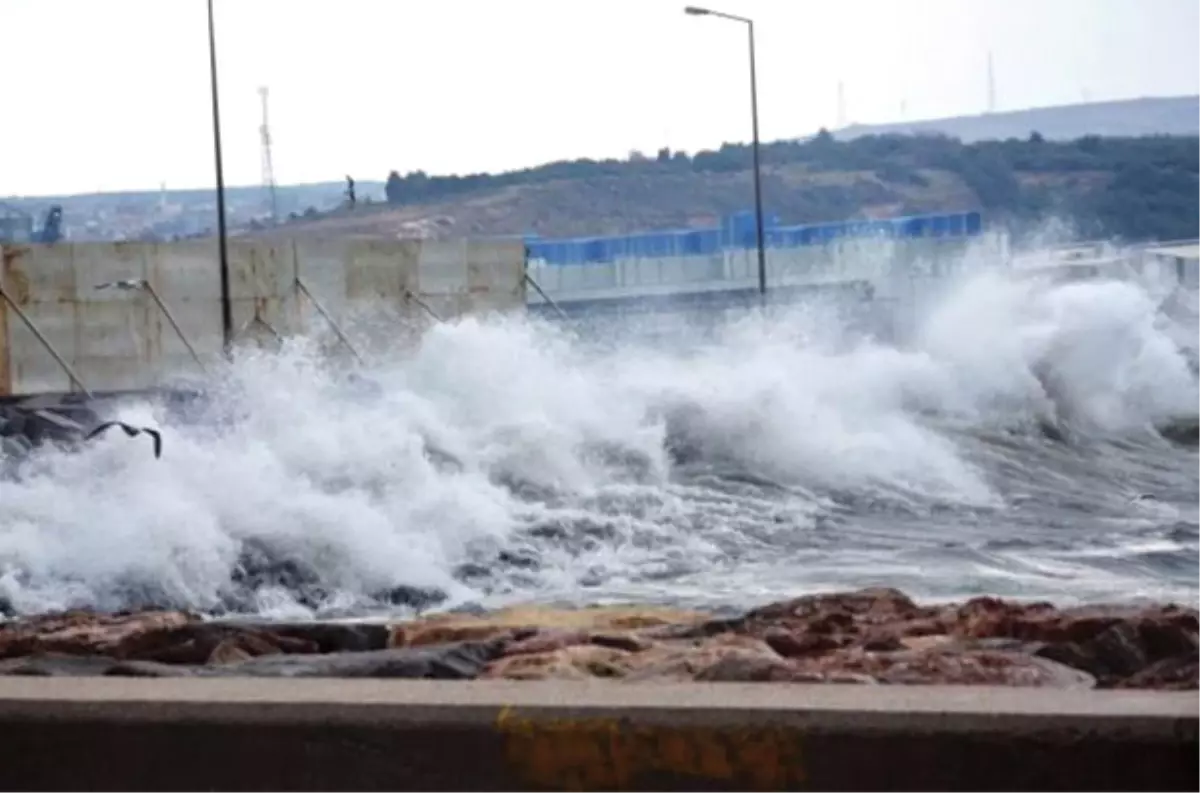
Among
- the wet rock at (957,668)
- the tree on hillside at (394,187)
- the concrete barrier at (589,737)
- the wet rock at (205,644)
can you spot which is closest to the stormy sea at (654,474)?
the wet rock at (205,644)

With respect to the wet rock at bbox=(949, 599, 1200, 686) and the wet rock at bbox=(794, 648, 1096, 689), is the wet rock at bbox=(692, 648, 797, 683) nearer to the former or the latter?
the wet rock at bbox=(794, 648, 1096, 689)

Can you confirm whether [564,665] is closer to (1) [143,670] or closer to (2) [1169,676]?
(1) [143,670]

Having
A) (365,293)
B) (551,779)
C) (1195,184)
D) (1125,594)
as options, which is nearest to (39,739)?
(551,779)

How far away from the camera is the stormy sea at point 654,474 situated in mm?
16031

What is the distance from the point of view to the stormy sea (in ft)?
52.6

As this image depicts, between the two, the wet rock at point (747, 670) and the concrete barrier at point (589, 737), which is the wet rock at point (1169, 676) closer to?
the wet rock at point (747, 670)

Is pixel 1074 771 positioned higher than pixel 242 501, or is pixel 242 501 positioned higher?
pixel 1074 771

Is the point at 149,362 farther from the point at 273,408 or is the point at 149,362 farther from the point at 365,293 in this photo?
the point at 273,408

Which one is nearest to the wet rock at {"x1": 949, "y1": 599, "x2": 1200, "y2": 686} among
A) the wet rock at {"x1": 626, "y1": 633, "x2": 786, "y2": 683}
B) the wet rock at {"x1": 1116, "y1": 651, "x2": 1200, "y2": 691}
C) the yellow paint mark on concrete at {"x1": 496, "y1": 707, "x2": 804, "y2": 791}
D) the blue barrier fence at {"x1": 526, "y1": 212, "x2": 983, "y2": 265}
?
the wet rock at {"x1": 1116, "y1": 651, "x2": 1200, "y2": 691}

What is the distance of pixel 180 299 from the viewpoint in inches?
1220

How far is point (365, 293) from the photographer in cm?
3434

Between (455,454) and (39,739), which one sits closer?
(39,739)

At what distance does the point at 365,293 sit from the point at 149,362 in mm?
4979

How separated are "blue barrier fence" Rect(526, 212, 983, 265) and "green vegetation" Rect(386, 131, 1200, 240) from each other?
71.3ft
